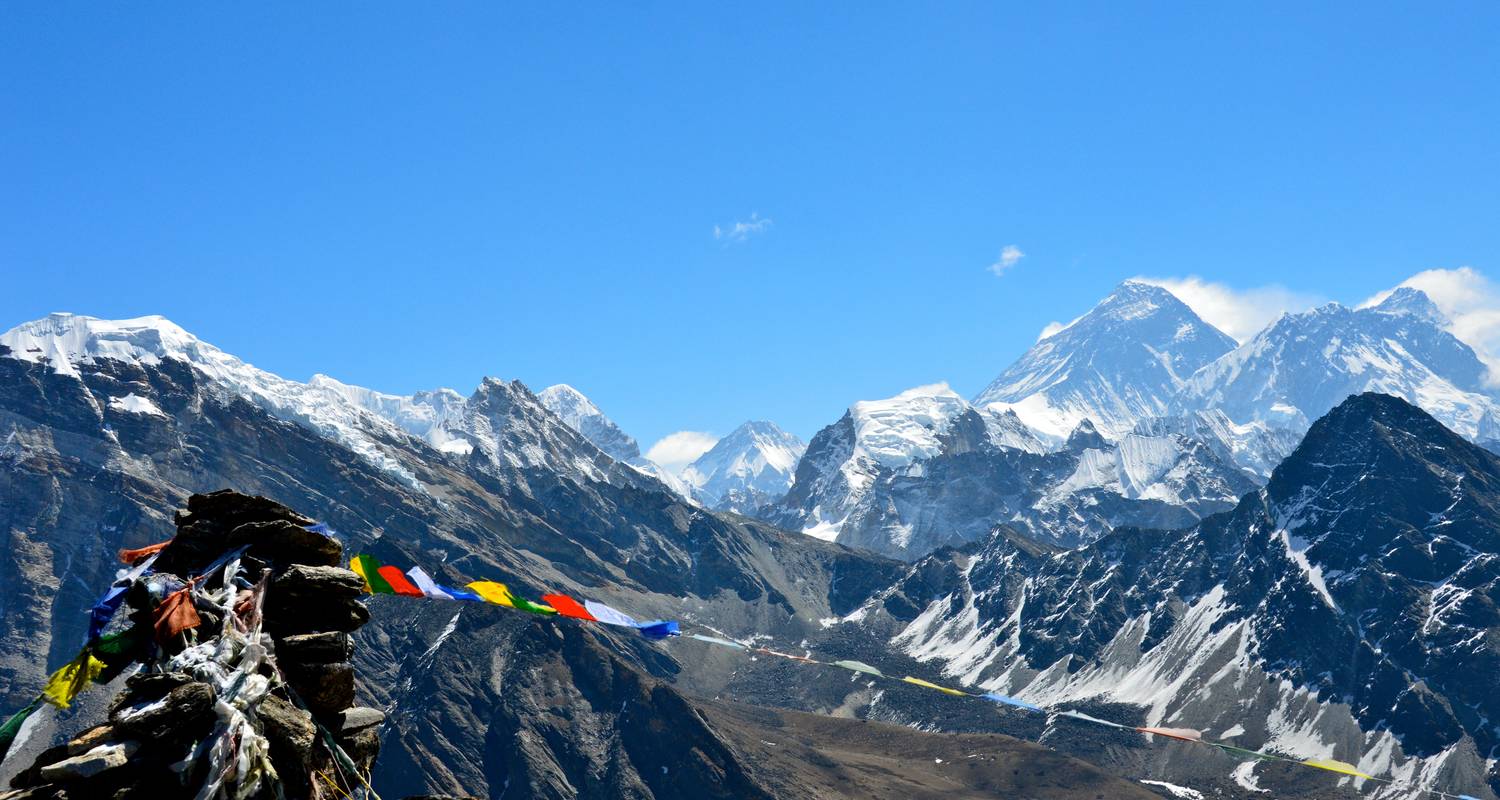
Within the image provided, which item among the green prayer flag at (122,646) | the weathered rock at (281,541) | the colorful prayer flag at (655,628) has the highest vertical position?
the colorful prayer flag at (655,628)

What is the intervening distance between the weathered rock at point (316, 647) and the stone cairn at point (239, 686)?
20mm

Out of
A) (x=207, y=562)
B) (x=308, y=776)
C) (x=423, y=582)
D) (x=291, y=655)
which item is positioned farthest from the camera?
(x=423, y=582)

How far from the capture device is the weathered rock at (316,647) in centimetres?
2275

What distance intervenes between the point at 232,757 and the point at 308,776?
2222mm

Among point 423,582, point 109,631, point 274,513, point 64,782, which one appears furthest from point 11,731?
point 423,582

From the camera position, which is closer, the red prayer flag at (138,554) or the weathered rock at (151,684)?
the weathered rock at (151,684)

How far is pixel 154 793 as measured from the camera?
18.8 metres

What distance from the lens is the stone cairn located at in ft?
61.9

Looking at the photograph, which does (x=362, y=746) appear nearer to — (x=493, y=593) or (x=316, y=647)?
(x=316, y=647)

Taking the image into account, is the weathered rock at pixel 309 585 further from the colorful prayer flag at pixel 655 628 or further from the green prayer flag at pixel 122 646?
the colorful prayer flag at pixel 655 628

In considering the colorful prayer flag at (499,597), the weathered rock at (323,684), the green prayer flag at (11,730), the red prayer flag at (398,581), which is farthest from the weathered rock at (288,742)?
the colorful prayer flag at (499,597)

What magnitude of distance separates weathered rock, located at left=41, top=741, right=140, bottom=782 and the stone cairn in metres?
0.02

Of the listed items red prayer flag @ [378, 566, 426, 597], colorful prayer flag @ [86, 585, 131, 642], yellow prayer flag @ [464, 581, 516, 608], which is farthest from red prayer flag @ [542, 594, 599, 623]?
colorful prayer flag @ [86, 585, 131, 642]

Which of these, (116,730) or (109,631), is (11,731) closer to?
(109,631)
